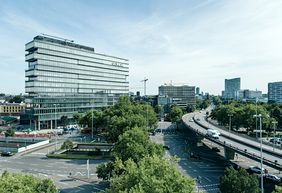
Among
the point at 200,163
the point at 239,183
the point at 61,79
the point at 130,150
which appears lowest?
the point at 200,163

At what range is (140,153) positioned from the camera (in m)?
52.9

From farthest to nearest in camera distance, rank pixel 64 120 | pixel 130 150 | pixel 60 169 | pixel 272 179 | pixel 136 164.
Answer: pixel 64 120
pixel 60 169
pixel 272 179
pixel 130 150
pixel 136 164

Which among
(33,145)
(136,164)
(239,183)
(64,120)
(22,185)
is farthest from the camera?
(64,120)

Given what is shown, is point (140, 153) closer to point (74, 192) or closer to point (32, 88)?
point (74, 192)

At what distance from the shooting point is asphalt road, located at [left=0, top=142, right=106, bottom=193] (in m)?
57.7

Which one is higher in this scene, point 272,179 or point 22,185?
point 22,185

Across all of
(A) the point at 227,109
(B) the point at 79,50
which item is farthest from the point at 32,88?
(A) the point at 227,109

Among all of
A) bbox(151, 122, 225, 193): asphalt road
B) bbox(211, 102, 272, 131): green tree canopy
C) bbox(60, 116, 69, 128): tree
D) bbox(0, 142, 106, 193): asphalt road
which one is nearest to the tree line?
bbox(0, 142, 106, 193): asphalt road

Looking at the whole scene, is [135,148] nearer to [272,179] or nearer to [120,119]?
[272,179]

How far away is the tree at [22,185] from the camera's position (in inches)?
1195

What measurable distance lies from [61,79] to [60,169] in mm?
95936

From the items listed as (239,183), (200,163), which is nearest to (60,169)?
(200,163)

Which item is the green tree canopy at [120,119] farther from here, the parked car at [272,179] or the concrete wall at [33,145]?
the parked car at [272,179]

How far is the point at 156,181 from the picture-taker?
92.2ft
